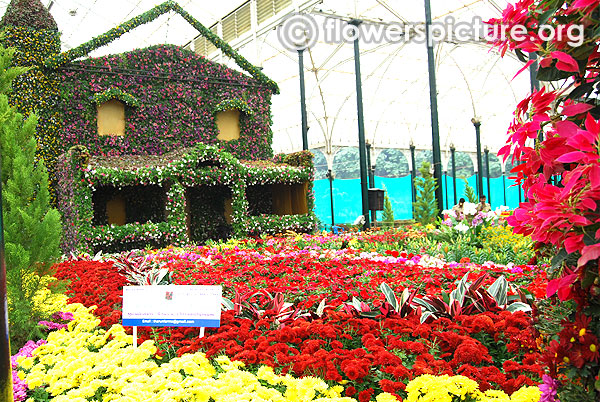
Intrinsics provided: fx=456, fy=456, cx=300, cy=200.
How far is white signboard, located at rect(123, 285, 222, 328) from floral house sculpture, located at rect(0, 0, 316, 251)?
10.2 m

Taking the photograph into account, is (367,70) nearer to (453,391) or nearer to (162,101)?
(162,101)

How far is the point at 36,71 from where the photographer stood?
1434 centimetres

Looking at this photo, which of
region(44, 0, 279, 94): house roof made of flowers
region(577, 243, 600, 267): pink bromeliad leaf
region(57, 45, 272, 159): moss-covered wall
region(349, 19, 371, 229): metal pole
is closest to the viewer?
A: region(577, 243, 600, 267): pink bromeliad leaf

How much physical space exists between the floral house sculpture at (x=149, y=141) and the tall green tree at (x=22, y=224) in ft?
26.8

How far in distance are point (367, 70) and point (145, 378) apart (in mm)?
27787

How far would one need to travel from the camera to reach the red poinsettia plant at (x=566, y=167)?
146 cm

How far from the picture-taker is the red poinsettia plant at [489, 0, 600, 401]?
4.78ft

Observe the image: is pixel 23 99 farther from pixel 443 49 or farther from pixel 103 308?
pixel 443 49

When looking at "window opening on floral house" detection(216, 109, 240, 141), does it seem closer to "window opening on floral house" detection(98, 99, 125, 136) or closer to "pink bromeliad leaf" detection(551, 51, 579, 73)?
"window opening on floral house" detection(98, 99, 125, 136)

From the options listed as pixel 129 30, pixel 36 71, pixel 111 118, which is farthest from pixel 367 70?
pixel 36 71

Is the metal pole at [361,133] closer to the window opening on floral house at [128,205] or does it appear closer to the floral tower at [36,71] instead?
the window opening on floral house at [128,205]

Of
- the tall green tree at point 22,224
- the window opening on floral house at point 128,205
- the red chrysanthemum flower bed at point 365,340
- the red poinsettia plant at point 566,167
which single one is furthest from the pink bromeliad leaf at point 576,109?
the window opening on floral house at point 128,205

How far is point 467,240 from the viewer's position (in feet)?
29.4

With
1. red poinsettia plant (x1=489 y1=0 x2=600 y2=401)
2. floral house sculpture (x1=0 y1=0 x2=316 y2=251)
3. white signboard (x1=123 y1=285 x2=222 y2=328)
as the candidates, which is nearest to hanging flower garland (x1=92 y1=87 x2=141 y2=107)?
floral house sculpture (x1=0 y1=0 x2=316 y2=251)
